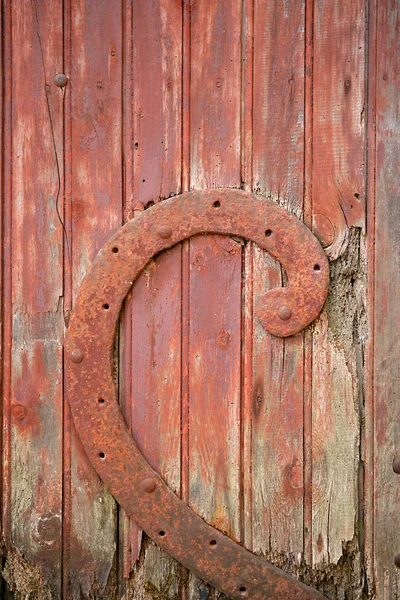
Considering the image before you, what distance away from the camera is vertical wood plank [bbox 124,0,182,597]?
1085 mm

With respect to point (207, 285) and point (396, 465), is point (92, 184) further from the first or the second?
point (396, 465)

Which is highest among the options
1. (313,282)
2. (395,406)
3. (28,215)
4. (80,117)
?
(80,117)

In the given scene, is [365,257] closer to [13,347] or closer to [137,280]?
[137,280]

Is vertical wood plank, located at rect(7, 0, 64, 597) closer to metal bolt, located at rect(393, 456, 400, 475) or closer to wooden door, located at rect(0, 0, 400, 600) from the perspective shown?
wooden door, located at rect(0, 0, 400, 600)

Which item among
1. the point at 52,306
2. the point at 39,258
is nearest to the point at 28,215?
the point at 39,258

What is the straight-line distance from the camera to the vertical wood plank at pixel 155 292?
1085 mm

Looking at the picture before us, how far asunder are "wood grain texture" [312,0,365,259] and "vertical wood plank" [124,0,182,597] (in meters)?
0.27

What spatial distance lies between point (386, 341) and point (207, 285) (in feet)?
1.20

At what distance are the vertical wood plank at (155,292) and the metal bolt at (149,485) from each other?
1.1 inches

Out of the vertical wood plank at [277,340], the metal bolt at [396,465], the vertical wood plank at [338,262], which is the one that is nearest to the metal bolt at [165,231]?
the vertical wood plank at [277,340]

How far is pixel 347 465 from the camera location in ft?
3.50

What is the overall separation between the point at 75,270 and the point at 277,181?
1.47ft

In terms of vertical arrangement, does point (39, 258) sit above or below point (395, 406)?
above

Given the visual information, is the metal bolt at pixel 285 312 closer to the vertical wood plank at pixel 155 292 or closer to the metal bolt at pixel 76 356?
the vertical wood plank at pixel 155 292
